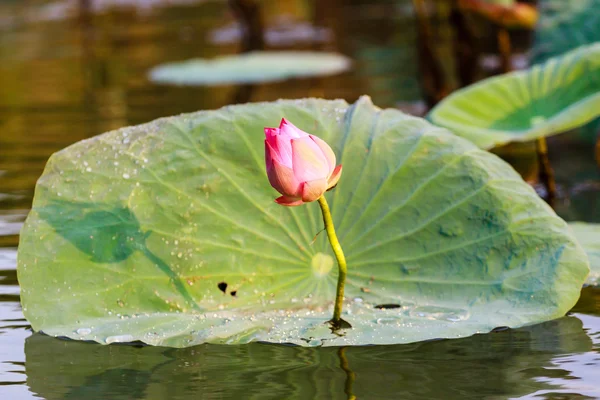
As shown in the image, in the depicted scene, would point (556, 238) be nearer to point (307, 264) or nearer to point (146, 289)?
point (307, 264)

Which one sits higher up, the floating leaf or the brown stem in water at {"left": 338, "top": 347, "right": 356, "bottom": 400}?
the floating leaf

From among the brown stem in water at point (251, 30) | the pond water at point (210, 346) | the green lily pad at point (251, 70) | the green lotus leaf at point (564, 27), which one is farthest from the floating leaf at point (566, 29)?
the brown stem in water at point (251, 30)

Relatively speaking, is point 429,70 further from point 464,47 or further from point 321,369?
point 321,369

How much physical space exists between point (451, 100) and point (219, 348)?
160cm

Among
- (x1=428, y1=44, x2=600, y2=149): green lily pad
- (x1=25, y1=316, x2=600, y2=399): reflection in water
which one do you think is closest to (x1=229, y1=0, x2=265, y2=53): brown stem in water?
(x1=428, y1=44, x2=600, y2=149): green lily pad

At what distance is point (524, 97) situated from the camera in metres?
3.23

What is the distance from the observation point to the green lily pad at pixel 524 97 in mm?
3154

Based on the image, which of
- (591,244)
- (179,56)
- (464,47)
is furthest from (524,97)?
(179,56)

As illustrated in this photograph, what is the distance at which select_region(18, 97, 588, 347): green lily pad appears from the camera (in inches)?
79.6

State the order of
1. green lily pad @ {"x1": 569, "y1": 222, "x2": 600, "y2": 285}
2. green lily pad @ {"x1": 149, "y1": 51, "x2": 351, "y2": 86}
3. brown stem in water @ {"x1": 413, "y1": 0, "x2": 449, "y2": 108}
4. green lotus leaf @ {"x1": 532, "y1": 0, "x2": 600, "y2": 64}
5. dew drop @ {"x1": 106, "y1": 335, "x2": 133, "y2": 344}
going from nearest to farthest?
dew drop @ {"x1": 106, "y1": 335, "x2": 133, "y2": 344} → green lily pad @ {"x1": 569, "y1": 222, "x2": 600, "y2": 285} → green lotus leaf @ {"x1": 532, "y1": 0, "x2": 600, "y2": 64} → brown stem in water @ {"x1": 413, "y1": 0, "x2": 449, "y2": 108} → green lily pad @ {"x1": 149, "y1": 51, "x2": 351, "y2": 86}

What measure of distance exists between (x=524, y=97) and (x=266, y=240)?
4.59ft

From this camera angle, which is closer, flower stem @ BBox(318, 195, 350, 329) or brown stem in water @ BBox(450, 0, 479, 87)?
flower stem @ BBox(318, 195, 350, 329)

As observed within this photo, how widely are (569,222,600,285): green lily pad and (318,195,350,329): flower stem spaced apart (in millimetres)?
648

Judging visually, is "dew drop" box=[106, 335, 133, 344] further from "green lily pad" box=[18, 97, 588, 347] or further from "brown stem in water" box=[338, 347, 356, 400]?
"brown stem in water" box=[338, 347, 356, 400]
